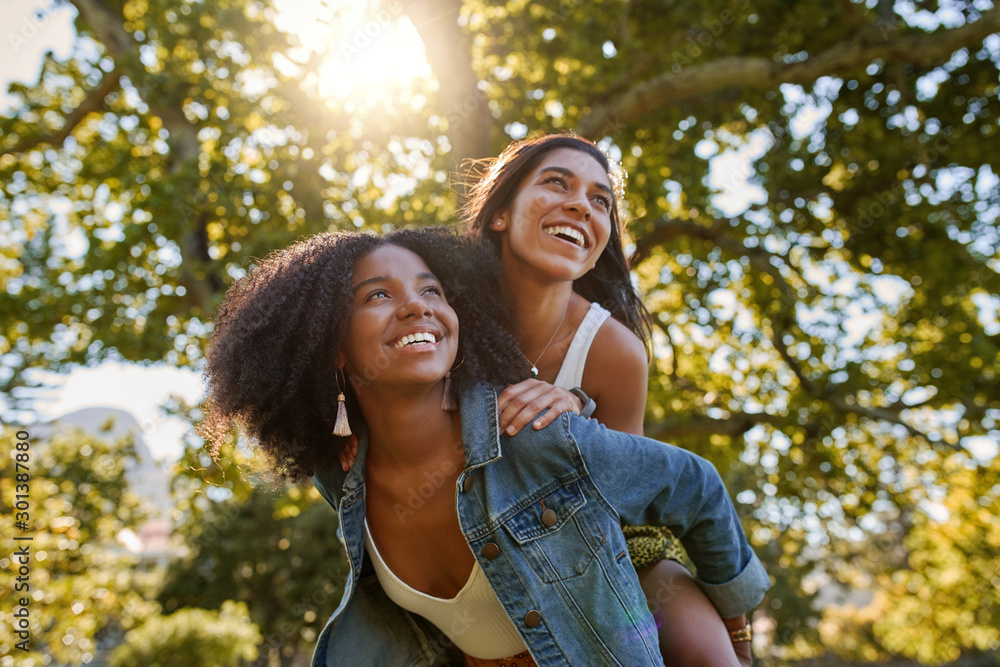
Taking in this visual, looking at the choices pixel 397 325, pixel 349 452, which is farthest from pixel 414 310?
pixel 349 452

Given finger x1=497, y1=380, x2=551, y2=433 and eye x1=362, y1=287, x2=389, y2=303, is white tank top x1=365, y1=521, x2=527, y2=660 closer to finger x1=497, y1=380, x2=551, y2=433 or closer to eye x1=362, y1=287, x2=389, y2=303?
finger x1=497, y1=380, x2=551, y2=433

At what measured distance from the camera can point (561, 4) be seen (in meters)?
7.81

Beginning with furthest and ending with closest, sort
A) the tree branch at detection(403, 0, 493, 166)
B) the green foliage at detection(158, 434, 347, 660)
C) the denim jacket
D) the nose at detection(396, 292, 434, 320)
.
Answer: the green foliage at detection(158, 434, 347, 660)
the tree branch at detection(403, 0, 493, 166)
the nose at detection(396, 292, 434, 320)
the denim jacket

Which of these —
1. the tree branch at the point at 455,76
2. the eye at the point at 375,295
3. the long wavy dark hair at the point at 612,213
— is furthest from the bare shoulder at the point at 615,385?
the tree branch at the point at 455,76

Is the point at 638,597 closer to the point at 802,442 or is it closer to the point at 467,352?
the point at 467,352

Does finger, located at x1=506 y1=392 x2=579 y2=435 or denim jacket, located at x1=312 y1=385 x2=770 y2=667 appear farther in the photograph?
finger, located at x1=506 y1=392 x2=579 y2=435

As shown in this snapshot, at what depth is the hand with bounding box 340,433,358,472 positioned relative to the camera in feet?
8.55

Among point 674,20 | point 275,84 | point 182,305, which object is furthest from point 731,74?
point 182,305

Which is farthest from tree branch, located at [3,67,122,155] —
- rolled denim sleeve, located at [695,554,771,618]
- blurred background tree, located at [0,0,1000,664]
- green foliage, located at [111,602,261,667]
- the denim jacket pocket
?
rolled denim sleeve, located at [695,554,771,618]

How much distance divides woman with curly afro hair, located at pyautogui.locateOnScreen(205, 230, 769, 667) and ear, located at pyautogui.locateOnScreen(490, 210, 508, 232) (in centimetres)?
40

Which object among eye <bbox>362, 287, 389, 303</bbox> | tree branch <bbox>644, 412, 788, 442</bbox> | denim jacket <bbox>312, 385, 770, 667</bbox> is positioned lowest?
tree branch <bbox>644, 412, 788, 442</bbox>

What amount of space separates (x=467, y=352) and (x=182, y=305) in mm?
6555

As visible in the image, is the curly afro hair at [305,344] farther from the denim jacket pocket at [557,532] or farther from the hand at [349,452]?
the denim jacket pocket at [557,532]

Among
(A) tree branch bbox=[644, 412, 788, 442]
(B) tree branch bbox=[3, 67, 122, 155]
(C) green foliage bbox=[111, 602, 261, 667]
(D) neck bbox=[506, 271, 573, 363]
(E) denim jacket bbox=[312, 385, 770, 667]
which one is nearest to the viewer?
(E) denim jacket bbox=[312, 385, 770, 667]
